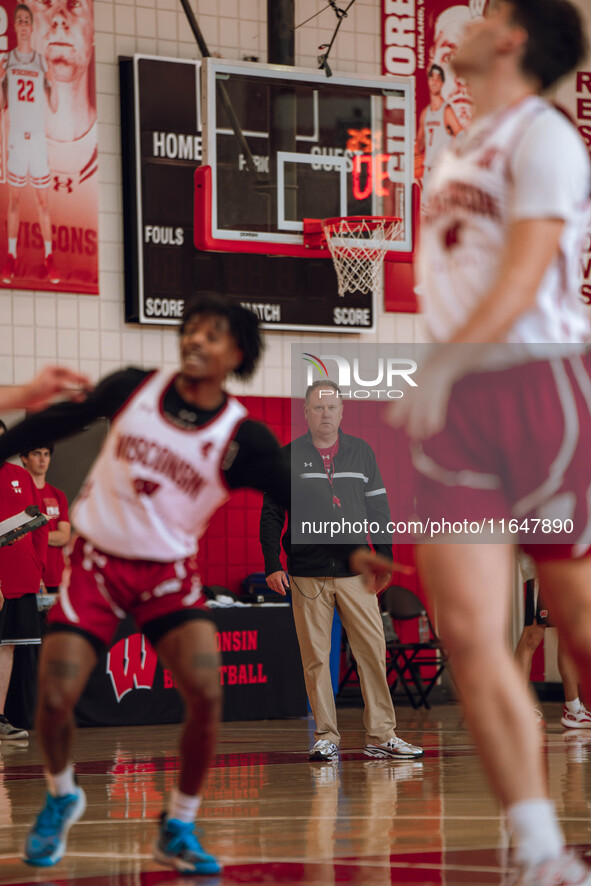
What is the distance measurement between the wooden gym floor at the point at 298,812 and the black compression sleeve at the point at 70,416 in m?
1.28

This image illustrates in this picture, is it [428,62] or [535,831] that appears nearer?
[535,831]

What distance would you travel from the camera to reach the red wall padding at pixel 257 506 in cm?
1220

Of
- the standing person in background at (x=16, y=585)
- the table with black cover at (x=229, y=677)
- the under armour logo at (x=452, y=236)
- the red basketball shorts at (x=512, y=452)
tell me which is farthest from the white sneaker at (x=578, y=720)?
the under armour logo at (x=452, y=236)

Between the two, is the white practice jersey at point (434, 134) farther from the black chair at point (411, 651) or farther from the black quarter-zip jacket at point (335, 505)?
the black quarter-zip jacket at point (335, 505)

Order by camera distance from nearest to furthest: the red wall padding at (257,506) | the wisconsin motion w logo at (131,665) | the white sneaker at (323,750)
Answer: the white sneaker at (323,750)
the wisconsin motion w logo at (131,665)
the red wall padding at (257,506)

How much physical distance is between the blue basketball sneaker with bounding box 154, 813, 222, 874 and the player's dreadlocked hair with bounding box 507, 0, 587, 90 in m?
2.31

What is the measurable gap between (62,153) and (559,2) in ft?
31.2

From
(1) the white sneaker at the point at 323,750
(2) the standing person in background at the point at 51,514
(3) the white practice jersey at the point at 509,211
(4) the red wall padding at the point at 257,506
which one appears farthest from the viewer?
(4) the red wall padding at the point at 257,506

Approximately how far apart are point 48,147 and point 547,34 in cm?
952

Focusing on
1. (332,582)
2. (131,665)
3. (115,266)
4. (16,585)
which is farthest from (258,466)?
(115,266)

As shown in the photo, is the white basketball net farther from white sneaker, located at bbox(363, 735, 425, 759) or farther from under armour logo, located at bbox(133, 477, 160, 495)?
under armour logo, located at bbox(133, 477, 160, 495)

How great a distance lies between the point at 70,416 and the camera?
3857 millimetres

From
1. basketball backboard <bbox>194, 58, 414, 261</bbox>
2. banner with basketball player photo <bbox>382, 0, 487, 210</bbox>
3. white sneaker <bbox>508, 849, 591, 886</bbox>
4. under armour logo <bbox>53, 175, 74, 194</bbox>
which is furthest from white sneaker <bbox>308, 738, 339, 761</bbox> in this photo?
banner with basketball player photo <bbox>382, 0, 487, 210</bbox>

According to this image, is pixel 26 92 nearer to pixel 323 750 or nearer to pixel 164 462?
pixel 323 750
